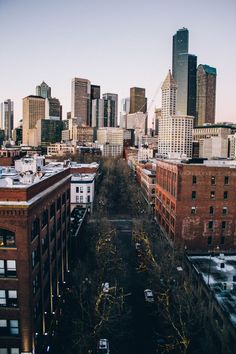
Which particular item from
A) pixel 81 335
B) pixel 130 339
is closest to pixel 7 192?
pixel 81 335

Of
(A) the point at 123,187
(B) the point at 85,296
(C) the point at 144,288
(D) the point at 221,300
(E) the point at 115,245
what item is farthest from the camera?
(A) the point at 123,187

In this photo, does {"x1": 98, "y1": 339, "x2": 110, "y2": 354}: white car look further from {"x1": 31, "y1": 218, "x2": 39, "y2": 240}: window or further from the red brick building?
the red brick building

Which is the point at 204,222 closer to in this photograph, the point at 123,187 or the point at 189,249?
the point at 189,249

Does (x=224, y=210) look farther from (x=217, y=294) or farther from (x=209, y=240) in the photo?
(x=217, y=294)

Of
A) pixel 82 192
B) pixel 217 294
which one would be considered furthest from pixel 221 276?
pixel 82 192

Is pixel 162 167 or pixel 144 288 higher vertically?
pixel 162 167

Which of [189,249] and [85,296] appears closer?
[85,296]
